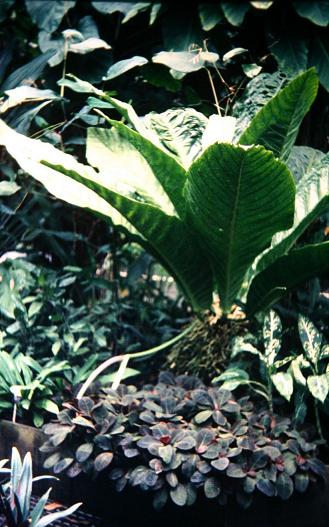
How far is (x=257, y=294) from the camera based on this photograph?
7.27ft

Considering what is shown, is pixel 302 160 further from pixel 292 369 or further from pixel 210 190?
pixel 292 369

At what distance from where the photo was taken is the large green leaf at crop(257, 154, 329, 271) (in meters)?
2.12

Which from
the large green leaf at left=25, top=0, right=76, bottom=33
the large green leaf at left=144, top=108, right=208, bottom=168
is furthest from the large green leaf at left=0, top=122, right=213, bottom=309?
the large green leaf at left=25, top=0, right=76, bottom=33

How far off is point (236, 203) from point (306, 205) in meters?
0.34

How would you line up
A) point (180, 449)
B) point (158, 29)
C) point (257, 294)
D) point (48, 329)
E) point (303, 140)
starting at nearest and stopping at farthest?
point (180, 449) → point (257, 294) → point (48, 329) → point (303, 140) → point (158, 29)

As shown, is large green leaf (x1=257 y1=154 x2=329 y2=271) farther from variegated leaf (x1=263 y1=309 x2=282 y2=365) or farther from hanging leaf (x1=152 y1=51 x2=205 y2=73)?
hanging leaf (x1=152 y1=51 x2=205 y2=73)

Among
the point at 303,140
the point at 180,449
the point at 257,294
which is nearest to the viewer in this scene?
the point at 180,449

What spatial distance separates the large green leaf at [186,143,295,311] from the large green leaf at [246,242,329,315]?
0.24 feet

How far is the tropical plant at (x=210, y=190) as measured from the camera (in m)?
1.91

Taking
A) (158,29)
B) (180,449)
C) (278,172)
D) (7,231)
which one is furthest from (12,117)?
(180,449)

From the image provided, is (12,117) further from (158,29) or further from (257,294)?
(257,294)

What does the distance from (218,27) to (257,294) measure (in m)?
1.14

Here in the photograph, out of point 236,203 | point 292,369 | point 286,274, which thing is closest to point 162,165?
point 236,203

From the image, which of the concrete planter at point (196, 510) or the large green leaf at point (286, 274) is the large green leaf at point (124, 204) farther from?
the concrete planter at point (196, 510)
